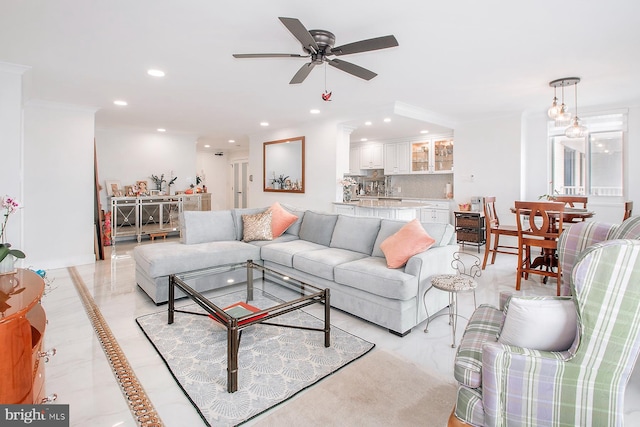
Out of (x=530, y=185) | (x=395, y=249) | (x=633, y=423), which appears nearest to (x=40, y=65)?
(x=395, y=249)

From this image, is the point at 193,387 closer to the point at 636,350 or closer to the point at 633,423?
the point at 636,350

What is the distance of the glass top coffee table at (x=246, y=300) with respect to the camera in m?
Result: 1.98

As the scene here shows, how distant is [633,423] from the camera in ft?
5.79

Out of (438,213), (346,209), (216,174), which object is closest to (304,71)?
(346,209)

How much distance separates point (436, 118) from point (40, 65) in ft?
18.4

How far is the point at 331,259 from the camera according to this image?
3.35 m

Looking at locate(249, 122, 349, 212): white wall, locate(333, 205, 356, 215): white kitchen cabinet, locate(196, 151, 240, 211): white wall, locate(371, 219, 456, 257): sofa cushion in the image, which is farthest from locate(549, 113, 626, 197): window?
locate(196, 151, 240, 211): white wall

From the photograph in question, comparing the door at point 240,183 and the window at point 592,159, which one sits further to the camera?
the door at point 240,183

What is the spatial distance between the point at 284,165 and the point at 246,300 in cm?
479

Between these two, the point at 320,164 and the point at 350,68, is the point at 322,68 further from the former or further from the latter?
the point at 320,164

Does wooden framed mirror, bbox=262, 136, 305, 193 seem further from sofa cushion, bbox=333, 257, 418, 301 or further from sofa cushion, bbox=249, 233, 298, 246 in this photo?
sofa cushion, bbox=333, 257, 418, 301

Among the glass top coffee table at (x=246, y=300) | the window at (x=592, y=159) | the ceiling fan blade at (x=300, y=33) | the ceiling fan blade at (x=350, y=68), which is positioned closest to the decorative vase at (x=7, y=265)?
the glass top coffee table at (x=246, y=300)

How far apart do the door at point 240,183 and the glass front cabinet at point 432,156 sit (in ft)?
18.0

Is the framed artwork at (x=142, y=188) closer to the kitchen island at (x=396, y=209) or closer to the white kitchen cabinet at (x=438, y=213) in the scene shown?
the kitchen island at (x=396, y=209)
